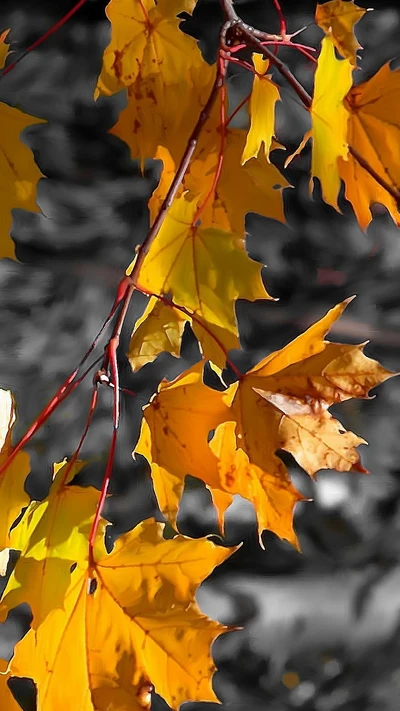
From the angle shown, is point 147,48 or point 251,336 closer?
point 147,48

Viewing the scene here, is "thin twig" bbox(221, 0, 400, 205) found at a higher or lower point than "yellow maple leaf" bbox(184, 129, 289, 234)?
higher

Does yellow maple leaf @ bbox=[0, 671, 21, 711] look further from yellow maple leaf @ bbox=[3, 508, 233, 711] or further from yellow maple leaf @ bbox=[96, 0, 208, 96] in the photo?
yellow maple leaf @ bbox=[96, 0, 208, 96]

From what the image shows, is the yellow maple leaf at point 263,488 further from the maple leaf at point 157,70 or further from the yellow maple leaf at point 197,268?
the maple leaf at point 157,70

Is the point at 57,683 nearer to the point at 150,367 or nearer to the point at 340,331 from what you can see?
the point at 150,367

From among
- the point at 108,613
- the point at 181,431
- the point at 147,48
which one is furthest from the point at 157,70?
the point at 108,613

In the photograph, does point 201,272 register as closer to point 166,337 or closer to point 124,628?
point 166,337

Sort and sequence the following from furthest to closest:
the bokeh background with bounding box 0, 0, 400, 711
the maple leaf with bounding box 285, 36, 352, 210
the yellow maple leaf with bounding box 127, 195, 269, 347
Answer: the bokeh background with bounding box 0, 0, 400, 711 → the yellow maple leaf with bounding box 127, 195, 269, 347 → the maple leaf with bounding box 285, 36, 352, 210

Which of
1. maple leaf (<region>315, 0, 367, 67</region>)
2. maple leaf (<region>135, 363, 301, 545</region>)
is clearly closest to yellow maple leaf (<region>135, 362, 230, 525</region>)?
maple leaf (<region>135, 363, 301, 545</region>)
